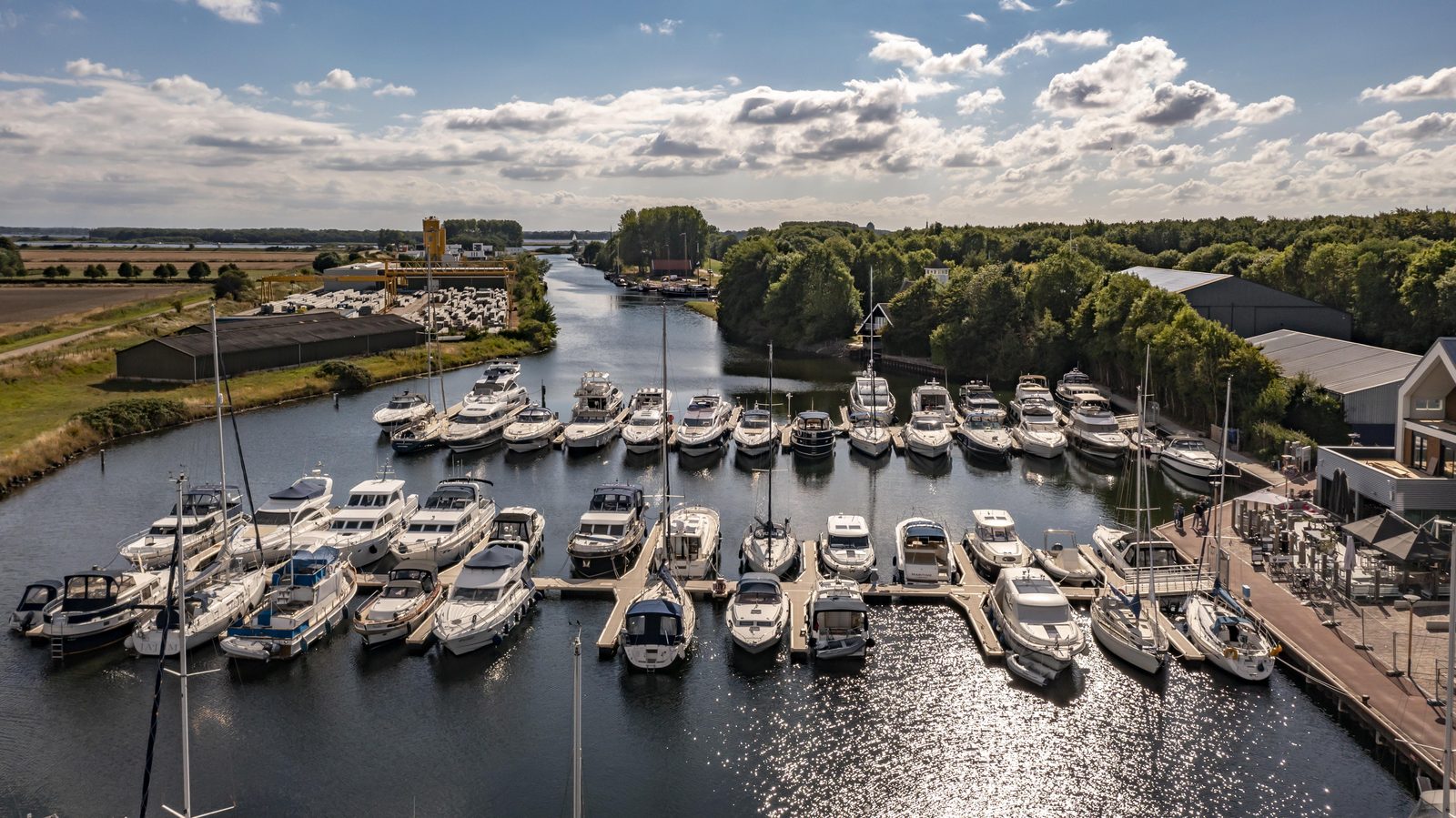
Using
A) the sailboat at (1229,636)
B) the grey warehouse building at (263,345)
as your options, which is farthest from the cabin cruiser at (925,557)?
the grey warehouse building at (263,345)

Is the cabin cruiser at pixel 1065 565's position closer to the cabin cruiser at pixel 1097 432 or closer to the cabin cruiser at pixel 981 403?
the cabin cruiser at pixel 1097 432

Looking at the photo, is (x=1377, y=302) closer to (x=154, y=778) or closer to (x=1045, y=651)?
(x=1045, y=651)

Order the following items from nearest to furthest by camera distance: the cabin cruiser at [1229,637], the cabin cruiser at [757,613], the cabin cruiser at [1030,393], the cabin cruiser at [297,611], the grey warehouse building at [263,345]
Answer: the cabin cruiser at [1229,637]
the cabin cruiser at [757,613]
the cabin cruiser at [297,611]
the cabin cruiser at [1030,393]
the grey warehouse building at [263,345]

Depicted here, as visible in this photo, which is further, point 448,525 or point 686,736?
point 448,525

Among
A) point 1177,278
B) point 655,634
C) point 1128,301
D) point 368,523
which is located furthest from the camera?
point 1177,278

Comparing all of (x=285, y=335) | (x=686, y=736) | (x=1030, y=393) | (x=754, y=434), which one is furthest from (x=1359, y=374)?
(x=285, y=335)

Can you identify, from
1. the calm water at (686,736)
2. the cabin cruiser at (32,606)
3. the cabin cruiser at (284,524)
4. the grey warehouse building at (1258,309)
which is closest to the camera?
the calm water at (686,736)

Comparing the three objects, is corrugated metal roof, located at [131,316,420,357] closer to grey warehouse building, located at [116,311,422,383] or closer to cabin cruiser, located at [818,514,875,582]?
grey warehouse building, located at [116,311,422,383]

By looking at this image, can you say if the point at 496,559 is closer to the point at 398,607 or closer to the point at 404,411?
the point at 398,607
